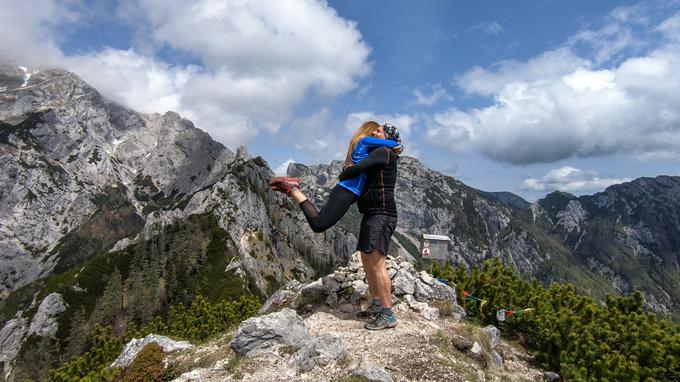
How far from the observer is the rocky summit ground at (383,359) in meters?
8.05

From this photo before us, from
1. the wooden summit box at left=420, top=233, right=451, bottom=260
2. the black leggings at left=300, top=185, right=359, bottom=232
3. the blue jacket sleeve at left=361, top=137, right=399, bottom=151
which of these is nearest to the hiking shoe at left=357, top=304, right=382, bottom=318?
the black leggings at left=300, top=185, right=359, bottom=232

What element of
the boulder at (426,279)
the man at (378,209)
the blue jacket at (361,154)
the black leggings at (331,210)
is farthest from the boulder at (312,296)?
the blue jacket at (361,154)

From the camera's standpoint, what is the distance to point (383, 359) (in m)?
8.48

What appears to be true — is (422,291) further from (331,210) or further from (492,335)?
(331,210)

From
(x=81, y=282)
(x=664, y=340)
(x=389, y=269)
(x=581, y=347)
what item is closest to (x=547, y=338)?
(x=581, y=347)

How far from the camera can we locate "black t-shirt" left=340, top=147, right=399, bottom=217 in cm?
903

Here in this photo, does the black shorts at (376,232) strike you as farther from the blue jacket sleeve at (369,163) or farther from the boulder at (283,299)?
the boulder at (283,299)

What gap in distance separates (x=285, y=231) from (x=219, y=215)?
46.0 metres

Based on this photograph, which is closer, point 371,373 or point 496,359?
point 371,373

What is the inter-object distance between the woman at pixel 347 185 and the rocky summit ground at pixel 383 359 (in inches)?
114

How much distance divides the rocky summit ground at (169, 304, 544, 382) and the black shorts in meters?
2.21

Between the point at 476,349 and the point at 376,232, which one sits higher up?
the point at 376,232

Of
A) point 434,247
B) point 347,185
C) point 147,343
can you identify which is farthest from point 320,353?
point 434,247

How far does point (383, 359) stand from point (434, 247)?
25.5 ft
